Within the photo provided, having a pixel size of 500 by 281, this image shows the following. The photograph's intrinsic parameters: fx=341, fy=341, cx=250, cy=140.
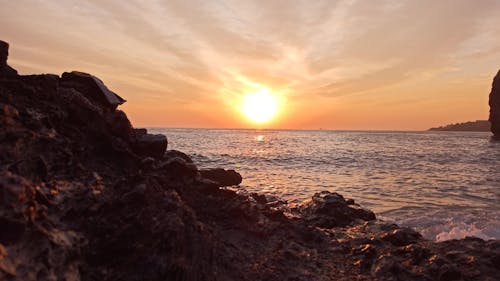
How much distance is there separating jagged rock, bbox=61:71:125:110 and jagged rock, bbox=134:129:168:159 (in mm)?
880

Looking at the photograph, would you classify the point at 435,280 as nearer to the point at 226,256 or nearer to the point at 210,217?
the point at 226,256

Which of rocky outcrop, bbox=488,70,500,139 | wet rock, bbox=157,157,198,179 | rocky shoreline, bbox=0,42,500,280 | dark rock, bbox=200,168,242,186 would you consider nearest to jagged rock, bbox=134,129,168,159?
rocky shoreline, bbox=0,42,500,280

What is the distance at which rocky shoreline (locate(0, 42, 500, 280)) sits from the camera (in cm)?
343

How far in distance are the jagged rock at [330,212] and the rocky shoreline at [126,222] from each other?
137cm

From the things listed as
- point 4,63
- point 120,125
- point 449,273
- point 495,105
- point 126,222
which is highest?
point 495,105

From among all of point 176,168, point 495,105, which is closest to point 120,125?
point 176,168

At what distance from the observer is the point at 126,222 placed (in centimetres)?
425

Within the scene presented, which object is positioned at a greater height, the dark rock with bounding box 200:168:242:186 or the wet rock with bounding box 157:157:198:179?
the wet rock with bounding box 157:157:198:179

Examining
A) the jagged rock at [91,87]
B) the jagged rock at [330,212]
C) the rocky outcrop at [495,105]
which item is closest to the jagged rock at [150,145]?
the jagged rock at [91,87]

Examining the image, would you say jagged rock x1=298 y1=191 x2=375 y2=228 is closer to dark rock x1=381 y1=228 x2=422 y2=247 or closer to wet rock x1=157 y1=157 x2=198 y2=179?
dark rock x1=381 y1=228 x2=422 y2=247

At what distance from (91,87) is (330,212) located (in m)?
6.94

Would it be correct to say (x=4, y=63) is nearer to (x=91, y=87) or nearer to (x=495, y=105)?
(x=91, y=87)

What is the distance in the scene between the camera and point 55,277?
3.19m

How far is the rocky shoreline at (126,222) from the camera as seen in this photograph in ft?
11.3
